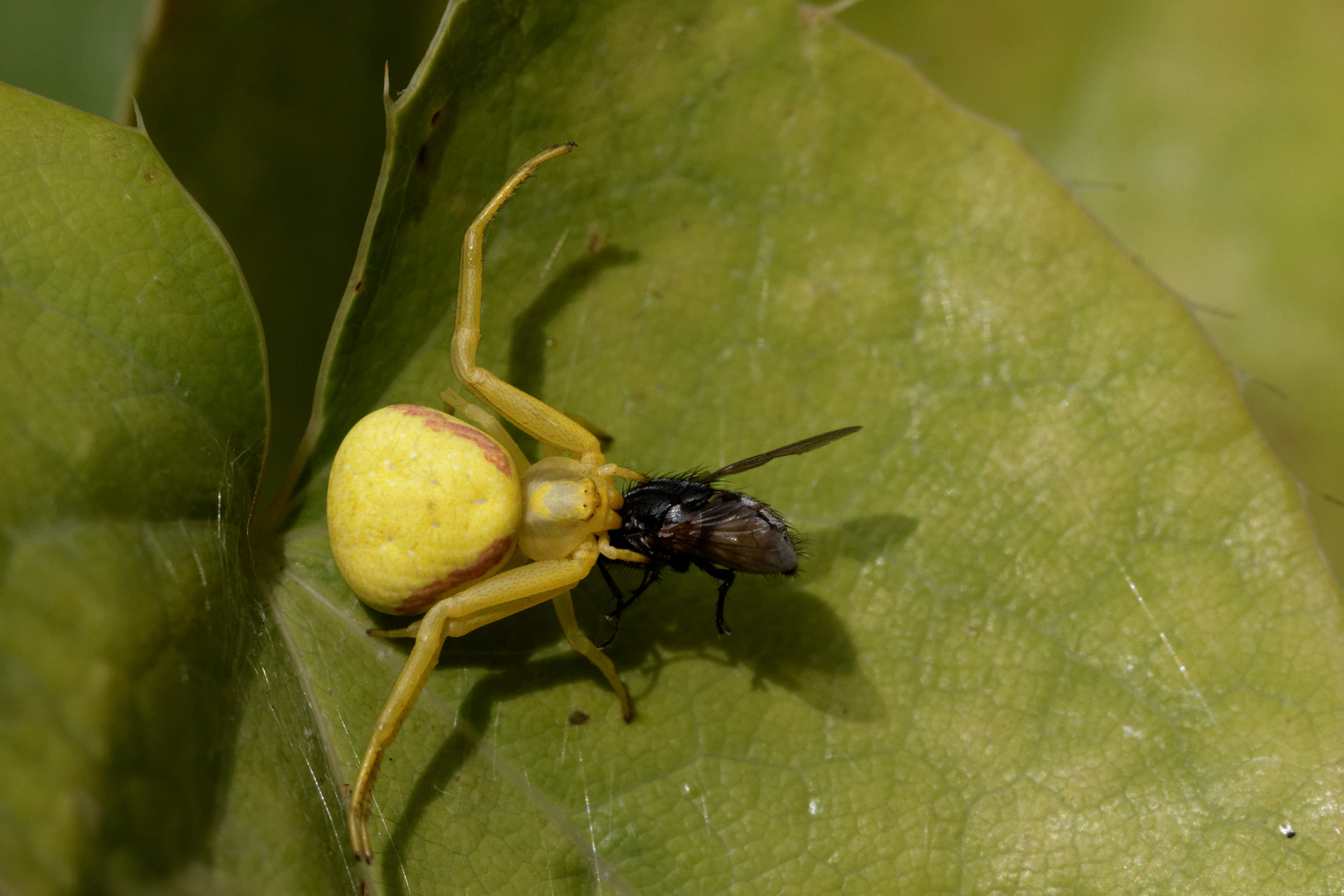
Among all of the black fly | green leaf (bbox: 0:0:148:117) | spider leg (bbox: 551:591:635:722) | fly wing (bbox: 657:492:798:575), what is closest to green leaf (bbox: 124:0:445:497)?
green leaf (bbox: 0:0:148:117)

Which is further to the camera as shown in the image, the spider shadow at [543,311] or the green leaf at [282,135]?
the green leaf at [282,135]

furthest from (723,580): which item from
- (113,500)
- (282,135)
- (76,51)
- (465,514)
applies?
(76,51)

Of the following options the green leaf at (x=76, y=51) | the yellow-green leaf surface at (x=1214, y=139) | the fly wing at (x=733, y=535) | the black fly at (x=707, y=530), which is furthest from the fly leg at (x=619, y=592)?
the yellow-green leaf surface at (x=1214, y=139)

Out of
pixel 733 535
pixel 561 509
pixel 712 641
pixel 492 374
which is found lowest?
pixel 712 641

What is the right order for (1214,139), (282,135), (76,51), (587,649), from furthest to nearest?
(1214,139) < (76,51) < (282,135) < (587,649)

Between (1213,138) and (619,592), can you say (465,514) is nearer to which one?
(619,592)

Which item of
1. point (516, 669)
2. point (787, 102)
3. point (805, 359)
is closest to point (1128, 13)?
point (787, 102)

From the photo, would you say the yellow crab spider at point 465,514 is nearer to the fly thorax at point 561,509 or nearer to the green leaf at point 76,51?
the fly thorax at point 561,509

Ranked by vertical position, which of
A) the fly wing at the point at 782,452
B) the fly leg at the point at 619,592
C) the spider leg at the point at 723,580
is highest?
the fly wing at the point at 782,452
